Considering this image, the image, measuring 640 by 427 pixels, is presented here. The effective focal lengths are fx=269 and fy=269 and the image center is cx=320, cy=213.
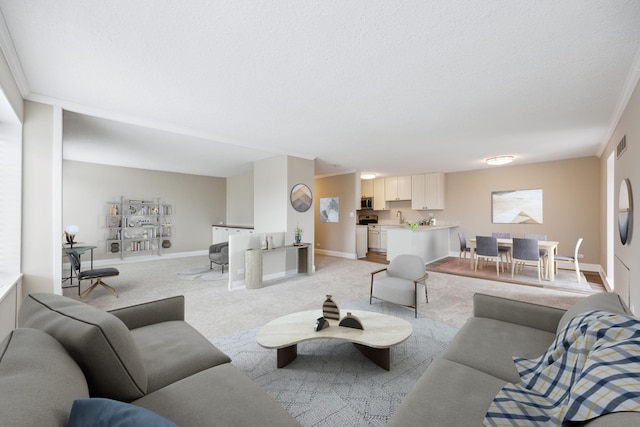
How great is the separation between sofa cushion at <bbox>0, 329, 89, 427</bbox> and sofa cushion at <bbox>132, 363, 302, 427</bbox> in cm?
36

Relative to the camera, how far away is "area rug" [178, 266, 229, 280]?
5.25 metres

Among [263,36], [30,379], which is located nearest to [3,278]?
Result: [30,379]

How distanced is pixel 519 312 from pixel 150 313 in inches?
107

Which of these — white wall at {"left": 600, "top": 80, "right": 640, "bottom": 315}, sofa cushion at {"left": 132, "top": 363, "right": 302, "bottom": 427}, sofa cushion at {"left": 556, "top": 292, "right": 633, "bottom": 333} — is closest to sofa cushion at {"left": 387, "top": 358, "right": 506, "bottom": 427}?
sofa cushion at {"left": 132, "top": 363, "right": 302, "bottom": 427}

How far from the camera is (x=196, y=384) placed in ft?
4.17

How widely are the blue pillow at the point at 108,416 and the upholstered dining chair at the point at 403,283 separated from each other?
9.59 feet

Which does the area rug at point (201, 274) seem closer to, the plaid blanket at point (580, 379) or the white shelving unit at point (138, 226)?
the white shelving unit at point (138, 226)

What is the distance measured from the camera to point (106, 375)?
40.1 inches

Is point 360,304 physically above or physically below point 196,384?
below

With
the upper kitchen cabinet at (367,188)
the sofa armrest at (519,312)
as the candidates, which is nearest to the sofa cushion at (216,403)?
the sofa armrest at (519,312)

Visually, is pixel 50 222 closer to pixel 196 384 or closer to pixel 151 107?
pixel 151 107

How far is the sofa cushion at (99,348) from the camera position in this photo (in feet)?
3.28

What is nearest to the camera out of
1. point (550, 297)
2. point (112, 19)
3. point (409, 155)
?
point (112, 19)

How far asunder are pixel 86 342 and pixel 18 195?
289cm
